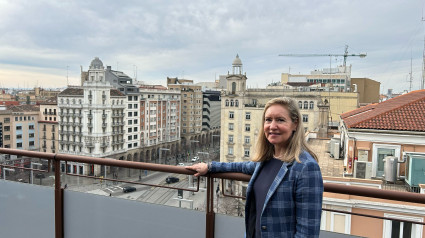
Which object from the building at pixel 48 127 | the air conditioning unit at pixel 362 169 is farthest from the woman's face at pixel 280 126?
the building at pixel 48 127

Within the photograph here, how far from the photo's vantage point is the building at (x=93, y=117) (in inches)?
1281

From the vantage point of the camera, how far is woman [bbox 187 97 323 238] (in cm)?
119

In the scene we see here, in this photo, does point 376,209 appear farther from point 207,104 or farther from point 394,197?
point 207,104

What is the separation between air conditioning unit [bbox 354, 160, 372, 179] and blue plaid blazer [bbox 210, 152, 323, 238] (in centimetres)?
659

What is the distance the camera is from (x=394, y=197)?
144cm

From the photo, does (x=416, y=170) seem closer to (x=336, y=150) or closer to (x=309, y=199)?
(x=336, y=150)

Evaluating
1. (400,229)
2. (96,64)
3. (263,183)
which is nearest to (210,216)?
(263,183)

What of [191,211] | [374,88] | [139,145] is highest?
[374,88]

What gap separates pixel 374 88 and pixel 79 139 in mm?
34956

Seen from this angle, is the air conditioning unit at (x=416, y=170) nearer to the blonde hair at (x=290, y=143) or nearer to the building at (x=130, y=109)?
the blonde hair at (x=290, y=143)

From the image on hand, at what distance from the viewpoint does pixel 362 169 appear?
7262 millimetres

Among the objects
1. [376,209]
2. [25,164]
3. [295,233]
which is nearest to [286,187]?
[295,233]

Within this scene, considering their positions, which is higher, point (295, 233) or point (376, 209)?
point (295, 233)

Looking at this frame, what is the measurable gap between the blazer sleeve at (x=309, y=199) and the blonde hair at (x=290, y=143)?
2.4 inches
